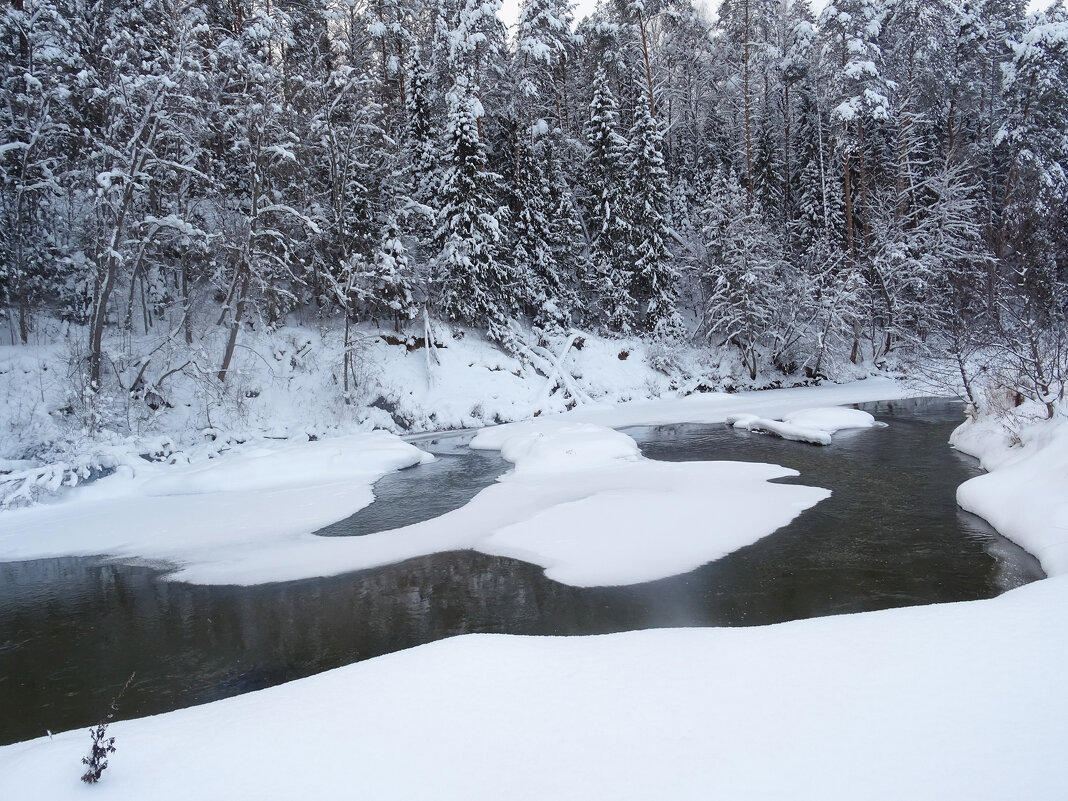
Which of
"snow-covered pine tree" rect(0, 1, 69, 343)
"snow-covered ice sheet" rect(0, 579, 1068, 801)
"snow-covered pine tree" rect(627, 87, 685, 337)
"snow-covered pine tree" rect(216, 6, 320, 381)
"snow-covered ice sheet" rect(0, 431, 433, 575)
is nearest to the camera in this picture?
"snow-covered ice sheet" rect(0, 579, 1068, 801)

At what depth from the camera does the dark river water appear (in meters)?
6.48

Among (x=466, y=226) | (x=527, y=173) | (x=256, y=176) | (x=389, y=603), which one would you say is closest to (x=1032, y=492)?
(x=389, y=603)

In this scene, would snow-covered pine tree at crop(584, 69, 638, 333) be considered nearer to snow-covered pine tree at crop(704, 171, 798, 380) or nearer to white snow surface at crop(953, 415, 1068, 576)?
snow-covered pine tree at crop(704, 171, 798, 380)

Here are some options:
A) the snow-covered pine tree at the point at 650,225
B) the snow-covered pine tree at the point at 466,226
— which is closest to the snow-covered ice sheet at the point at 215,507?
the snow-covered pine tree at the point at 466,226

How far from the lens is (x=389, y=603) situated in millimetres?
8094

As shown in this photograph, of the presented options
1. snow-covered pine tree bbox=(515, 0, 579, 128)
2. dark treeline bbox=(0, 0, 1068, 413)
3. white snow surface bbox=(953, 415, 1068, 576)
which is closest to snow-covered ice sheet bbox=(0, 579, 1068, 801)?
white snow surface bbox=(953, 415, 1068, 576)

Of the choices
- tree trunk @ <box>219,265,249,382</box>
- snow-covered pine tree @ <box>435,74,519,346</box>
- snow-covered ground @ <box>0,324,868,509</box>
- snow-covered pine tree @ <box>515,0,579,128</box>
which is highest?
snow-covered pine tree @ <box>515,0,579,128</box>

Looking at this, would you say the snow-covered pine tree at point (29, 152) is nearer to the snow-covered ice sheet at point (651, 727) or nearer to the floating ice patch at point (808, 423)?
the snow-covered ice sheet at point (651, 727)

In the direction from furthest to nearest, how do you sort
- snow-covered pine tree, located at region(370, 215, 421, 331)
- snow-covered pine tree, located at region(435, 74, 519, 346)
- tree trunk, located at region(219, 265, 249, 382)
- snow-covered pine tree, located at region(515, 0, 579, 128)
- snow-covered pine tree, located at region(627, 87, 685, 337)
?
snow-covered pine tree, located at region(627, 87, 685, 337)
snow-covered pine tree, located at region(515, 0, 579, 128)
snow-covered pine tree, located at region(435, 74, 519, 346)
snow-covered pine tree, located at region(370, 215, 421, 331)
tree trunk, located at region(219, 265, 249, 382)

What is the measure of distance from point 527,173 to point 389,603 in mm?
23165

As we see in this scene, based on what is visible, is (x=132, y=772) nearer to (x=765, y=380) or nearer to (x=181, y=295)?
(x=181, y=295)

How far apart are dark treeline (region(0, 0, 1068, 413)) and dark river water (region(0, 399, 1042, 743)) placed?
289 inches

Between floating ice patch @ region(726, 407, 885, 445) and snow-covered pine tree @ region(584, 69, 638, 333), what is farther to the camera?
snow-covered pine tree @ region(584, 69, 638, 333)

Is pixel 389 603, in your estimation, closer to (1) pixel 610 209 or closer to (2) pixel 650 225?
(1) pixel 610 209
